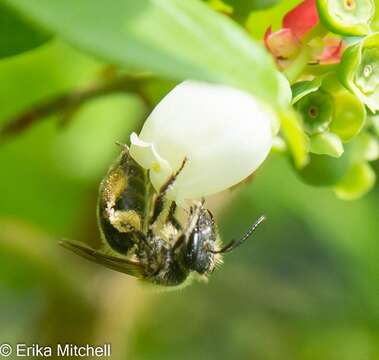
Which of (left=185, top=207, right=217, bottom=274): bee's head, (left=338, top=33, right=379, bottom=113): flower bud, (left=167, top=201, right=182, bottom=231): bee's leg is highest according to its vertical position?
(left=338, top=33, right=379, bottom=113): flower bud

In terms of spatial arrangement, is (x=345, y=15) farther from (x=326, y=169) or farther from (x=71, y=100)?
(x=71, y=100)

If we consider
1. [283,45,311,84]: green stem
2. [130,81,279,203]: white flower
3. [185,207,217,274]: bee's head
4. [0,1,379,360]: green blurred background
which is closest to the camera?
[130,81,279,203]: white flower

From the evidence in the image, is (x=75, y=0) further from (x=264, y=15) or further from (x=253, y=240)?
(x=253, y=240)

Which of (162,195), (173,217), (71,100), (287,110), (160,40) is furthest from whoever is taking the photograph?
(71,100)

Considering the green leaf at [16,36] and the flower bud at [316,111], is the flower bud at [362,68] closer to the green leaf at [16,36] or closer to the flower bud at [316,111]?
the flower bud at [316,111]

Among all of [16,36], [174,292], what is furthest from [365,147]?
[174,292]

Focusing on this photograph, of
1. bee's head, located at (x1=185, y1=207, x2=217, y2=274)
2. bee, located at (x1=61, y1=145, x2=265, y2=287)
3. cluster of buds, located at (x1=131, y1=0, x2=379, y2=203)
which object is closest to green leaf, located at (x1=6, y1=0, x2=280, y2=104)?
cluster of buds, located at (x1=131, y1=0, x2=379, y2=203)

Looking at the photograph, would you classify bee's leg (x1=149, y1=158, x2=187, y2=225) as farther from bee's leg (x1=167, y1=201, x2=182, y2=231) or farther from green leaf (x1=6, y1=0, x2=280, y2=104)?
green leaf (x1=6, y1=0, x2=280, y2=104)
